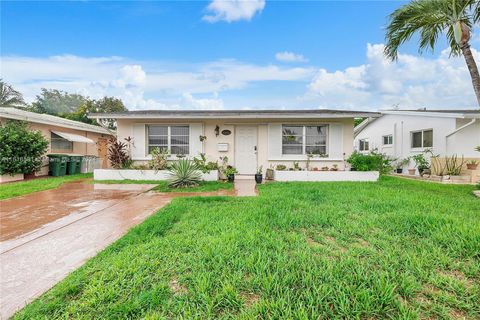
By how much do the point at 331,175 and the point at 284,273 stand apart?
8358mm

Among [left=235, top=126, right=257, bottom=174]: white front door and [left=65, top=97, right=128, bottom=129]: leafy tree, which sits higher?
[left=65, top=97, right=128, bottom=129]: leafy tree

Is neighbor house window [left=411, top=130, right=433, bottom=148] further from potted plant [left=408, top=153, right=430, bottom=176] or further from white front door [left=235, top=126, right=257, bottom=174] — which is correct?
white front door [left=235, top=126, right=257, bottom=174]

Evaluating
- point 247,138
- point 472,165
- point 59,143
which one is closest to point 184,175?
point 247,138

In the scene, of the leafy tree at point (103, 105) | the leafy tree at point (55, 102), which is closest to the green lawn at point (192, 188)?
the leafy tree at point (103, 105)

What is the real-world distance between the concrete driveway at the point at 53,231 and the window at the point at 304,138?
618cm

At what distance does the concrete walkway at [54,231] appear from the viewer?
104 inches

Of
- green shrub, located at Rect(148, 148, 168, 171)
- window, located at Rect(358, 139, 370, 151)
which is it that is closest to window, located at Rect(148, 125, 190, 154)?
green shrub, located at Rect(148, 148, 168, 171)

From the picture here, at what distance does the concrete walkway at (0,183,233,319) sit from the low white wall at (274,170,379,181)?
4.97 m

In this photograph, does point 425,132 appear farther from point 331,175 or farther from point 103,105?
point 103,105

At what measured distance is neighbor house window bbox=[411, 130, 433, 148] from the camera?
12859mm

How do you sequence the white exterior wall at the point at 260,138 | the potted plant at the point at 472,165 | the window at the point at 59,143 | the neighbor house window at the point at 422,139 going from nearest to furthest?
the potted plant at the point at 472,165
the white exterior wall at the point at 260,138
the neighbor house window at the point at 422,139
the window at the point at 59,143

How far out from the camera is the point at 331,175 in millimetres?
10023

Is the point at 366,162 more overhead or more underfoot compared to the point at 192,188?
more overhead

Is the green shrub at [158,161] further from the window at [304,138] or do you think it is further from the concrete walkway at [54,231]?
the window at [304,138]
